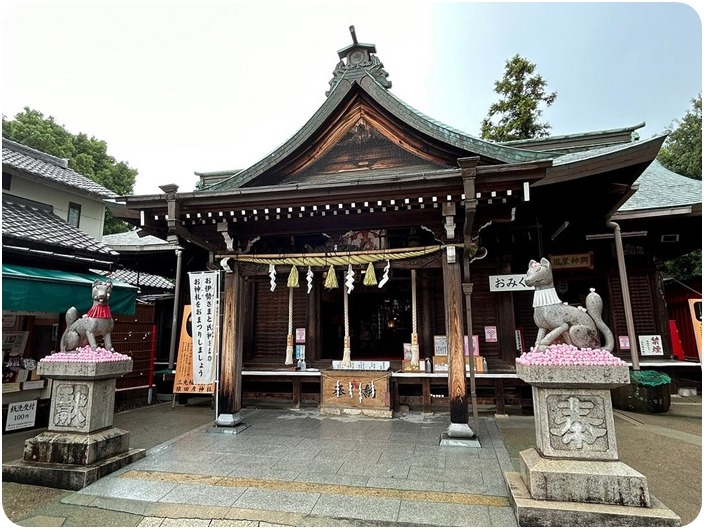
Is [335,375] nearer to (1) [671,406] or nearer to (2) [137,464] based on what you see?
(2) [137,464]

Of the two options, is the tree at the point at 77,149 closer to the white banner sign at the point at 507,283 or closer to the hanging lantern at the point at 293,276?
the hanging lantern at the point at 293,276

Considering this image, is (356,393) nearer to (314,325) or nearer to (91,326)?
(314,325)

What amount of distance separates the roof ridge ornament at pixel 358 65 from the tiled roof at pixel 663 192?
6.50 meters

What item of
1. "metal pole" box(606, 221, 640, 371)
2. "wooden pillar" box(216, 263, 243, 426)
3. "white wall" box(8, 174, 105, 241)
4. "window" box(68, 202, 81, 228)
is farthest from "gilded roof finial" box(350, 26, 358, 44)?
"window" box(68, 202, 81, 228)

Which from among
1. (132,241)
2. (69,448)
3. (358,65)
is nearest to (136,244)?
(132,241)

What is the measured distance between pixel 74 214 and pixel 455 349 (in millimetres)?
14160

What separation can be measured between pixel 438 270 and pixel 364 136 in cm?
358

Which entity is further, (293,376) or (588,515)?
(293,376)

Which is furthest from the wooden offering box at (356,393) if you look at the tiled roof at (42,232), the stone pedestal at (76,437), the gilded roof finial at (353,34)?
the gilded roof finial at (353,34)

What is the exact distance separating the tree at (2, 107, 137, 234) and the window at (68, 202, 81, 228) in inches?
362

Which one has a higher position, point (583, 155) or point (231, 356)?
point (583, 155)

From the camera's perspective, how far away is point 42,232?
28.0 feet

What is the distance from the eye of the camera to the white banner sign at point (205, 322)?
7238 millimetres

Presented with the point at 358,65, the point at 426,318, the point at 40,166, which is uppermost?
the point at 358,65
